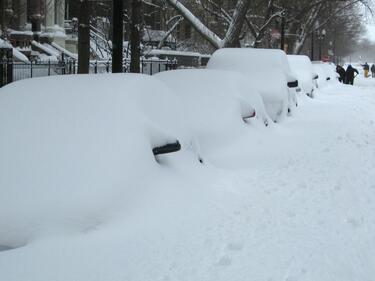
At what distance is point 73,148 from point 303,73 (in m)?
19.8

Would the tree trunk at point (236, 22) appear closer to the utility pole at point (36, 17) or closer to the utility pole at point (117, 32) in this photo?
the utility pole at point (117, 32)

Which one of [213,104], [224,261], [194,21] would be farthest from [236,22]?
[224,261]

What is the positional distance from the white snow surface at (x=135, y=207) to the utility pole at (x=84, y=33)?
23.3 ft

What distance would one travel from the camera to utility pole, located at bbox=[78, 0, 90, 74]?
13078 millimetres

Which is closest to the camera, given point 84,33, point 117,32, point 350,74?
point 117,32

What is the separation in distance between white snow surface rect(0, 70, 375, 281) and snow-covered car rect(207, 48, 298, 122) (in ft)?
21.4

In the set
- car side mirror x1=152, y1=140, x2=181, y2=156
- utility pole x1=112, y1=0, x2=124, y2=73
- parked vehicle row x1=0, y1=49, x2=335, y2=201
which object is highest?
utility pole x1=112, y1=0, x2=124, y2=73

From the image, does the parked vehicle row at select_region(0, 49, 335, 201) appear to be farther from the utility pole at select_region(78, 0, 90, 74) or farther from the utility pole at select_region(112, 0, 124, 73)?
the utility pole at select_region(78, 0, 90, 74)

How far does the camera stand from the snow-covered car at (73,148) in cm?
442

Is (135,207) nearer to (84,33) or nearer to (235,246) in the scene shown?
(235,246)

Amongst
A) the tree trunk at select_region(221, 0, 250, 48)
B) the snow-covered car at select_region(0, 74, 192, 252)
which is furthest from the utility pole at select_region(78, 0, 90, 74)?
the tree trunk at select_region(221, 0, 250, 48)

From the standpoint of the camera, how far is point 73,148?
482 centimetres

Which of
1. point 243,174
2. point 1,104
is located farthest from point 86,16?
point 1,104

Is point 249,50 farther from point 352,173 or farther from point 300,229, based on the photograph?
point 300,229
